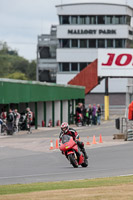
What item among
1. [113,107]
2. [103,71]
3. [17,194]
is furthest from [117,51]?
[17,194]

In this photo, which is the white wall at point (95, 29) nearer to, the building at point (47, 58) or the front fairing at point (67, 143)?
the building at point (47, 58)

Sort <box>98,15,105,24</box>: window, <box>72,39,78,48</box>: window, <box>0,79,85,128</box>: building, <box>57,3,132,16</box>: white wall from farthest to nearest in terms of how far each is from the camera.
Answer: <box>72,39,78,48</box>: window, <box>98,15,105,24</box>: window, <box>57,3,132,16</box>: white wall, <box>0,79,85,128</box>: building

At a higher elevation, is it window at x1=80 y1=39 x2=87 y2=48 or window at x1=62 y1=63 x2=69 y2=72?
window at x1=80 y1=39 x2=87 y2=48

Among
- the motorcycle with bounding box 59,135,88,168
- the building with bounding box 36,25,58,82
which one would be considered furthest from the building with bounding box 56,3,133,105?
the motorcycle with bounding box 59,135,88,168

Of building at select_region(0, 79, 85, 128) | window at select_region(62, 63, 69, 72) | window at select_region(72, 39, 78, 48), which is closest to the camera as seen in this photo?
building at select_region(0, 79, 85, 128)

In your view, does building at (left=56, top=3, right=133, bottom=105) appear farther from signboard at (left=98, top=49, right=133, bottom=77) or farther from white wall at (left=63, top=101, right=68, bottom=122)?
white wall at (left=63, top=101, right=68, bottom=122)

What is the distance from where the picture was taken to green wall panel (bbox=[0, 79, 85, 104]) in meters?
39.1

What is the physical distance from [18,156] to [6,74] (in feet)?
424

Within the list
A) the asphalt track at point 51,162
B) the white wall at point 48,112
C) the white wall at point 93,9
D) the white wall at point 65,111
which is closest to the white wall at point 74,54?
the white wall at point 93,9

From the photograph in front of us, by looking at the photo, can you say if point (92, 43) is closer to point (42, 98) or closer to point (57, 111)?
point (57, 111)

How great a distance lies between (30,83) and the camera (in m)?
44.5

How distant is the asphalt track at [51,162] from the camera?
1772 cm

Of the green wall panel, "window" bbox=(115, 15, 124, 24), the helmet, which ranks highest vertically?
"window" bbox=(115, 15, 124, 24)

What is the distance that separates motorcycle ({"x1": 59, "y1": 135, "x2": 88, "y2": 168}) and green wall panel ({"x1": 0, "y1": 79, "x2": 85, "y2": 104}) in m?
18.7
